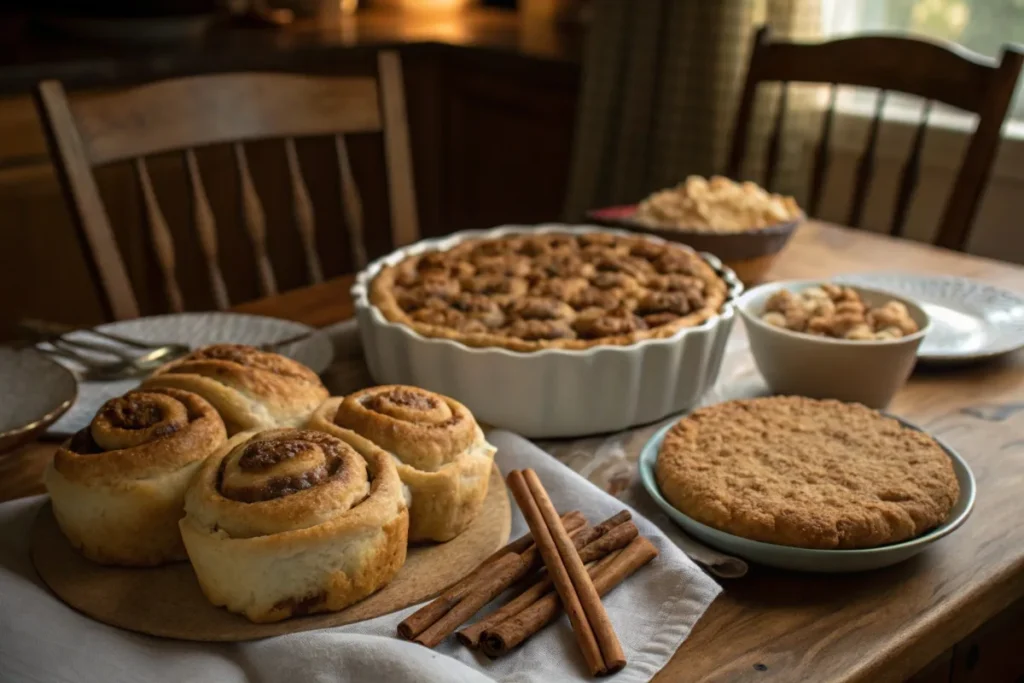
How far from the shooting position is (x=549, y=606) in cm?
71

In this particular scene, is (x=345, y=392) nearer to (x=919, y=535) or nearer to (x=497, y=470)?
(x=497, y=470)

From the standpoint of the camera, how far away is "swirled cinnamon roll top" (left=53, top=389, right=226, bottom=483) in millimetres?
732

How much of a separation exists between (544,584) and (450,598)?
0.25 ft

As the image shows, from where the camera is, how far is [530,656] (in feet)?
2.23

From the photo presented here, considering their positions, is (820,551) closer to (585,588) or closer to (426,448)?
(585,588)

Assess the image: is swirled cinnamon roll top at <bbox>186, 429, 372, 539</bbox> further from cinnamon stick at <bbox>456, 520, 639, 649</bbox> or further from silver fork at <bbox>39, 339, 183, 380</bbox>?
silver fork at <bbox>39, 339, 183, 380</bbox>

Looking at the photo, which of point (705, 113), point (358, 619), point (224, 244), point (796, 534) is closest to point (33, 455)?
point (358, 619)

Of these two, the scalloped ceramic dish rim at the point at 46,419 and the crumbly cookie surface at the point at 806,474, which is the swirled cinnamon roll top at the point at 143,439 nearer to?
the scalloped ceramic dish rim at the point at 46,419

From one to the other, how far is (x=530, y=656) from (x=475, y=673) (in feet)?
0.22

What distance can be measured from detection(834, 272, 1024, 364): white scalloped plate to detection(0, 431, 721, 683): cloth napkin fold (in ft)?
1.99

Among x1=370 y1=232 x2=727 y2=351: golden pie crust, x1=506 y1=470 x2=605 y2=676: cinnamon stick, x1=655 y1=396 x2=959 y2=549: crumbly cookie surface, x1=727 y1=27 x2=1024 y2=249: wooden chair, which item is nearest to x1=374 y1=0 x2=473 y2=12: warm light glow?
x1=727 y1=27 x2=1024 y2=249: wooden chair

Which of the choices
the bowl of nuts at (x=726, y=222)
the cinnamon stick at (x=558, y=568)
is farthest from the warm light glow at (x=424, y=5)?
the cinnamon stick at (x=558, y=568)

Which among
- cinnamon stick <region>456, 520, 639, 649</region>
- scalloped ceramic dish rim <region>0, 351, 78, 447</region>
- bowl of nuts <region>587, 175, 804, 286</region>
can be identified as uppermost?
scalloped ceramic dish rim <region>0, 351, 78, 447</region>

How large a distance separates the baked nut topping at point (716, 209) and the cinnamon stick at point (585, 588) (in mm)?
689
